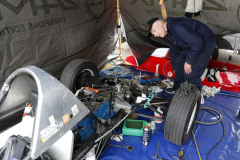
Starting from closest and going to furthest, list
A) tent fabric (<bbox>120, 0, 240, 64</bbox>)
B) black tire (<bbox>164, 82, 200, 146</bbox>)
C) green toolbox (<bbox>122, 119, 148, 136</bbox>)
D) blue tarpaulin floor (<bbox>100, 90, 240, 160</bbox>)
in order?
1. black tire (<bbox>164, 82, 200, 146</bbox>)
2. blue tarpaulin floor (<bbox>100, 90, 240, 160</bbox>)
3. green toolbox (<bbox>122, 119, 148, 136</bbox>)
4. tent fabric (<bbox>120, 0, 240, 64</bbox>)

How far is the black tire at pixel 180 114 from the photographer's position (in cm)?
202

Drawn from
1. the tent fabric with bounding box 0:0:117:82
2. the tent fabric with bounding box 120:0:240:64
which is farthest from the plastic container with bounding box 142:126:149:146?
the tent fabric with bounding box 120:0:240:64

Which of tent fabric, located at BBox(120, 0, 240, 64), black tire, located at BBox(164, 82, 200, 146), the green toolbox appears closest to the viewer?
black tire, located at BBox(164, 82, 200, 146)

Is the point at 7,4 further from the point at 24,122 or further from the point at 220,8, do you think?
the point at 220,8

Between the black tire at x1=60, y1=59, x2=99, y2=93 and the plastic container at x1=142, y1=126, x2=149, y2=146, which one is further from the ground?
the black tire at x1=60, y1=59, x2=99, y2=93

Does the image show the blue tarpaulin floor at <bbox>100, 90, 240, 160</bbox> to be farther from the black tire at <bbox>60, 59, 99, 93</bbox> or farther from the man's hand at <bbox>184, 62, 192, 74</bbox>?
the black tire at <bbox>60, 59, 99, 93</bbox>

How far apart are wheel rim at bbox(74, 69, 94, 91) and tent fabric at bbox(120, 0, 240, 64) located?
6.24 feet

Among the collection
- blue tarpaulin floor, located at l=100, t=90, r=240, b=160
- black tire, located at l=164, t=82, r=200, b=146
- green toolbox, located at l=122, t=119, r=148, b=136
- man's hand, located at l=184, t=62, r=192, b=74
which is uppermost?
man's hand, located at l=184, t=62, r=192, b=74

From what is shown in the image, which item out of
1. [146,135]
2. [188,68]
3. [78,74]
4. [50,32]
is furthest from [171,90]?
[50,32]

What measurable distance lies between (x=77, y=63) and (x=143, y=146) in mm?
1596

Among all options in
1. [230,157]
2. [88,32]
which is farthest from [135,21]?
[230,157]

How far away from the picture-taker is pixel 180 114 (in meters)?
2.03

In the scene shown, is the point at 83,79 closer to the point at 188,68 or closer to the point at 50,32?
the point at 50,32

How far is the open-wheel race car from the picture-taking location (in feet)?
4.48
